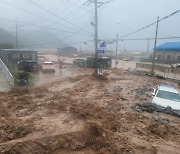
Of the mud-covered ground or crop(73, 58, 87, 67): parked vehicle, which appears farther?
crop(73, 58, 87, 67): parked vehicle

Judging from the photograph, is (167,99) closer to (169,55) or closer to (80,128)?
(80,128)

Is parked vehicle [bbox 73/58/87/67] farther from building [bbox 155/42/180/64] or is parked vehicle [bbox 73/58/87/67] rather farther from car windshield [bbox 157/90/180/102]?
car windshield [bbox 157/90/180/102]

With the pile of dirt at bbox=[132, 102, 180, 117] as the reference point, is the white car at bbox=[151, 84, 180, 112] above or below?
above

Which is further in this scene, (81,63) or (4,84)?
(81,63)

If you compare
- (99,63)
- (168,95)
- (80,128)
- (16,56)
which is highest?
(16,56)

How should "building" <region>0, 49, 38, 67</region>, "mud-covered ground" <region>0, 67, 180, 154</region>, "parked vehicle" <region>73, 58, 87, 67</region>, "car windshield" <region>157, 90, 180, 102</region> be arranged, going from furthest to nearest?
"parked vehicle" <region>73, 58, 87, 67</region>
"building" <region>0, 49, 38, 67</region>
"car windshield" <region>157, 90, 180, 102</region>
"mud-covered ground" <region>0, 67, 180, 154</region>

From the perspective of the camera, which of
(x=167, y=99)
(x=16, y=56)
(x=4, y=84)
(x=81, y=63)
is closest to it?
(x=167, y=99)

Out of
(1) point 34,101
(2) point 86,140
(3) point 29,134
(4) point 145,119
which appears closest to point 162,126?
(4) point 145,119

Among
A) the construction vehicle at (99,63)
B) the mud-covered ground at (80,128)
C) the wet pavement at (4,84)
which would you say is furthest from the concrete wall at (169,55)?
the mud-covered ground at (80,128)

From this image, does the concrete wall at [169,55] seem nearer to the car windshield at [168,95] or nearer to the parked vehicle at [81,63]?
the parked vehicle at [81,63]

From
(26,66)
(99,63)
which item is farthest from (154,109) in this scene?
(99,63)

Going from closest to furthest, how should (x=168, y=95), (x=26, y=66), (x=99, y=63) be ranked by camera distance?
(x=168, y=95), (x=26, y=66), (x=99, y=63)

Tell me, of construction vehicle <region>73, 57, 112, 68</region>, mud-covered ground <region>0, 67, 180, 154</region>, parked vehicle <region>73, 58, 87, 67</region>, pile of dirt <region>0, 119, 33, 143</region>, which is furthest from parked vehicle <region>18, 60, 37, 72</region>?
pile of dirt <region>0, 119, 33, 143</region>

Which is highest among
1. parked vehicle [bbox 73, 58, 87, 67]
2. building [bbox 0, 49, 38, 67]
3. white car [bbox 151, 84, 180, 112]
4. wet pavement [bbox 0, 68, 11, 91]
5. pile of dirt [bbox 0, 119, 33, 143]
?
building [bbox 0, 49, 38, 67]
